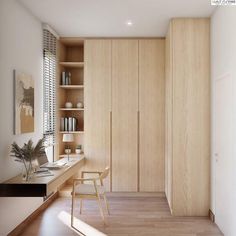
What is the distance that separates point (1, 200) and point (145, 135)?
2.72m

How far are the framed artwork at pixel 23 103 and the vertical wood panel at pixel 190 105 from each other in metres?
2.07

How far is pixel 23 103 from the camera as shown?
3.69 metres

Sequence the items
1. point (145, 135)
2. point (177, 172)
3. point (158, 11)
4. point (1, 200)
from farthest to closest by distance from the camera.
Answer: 1. point (145, 135)
2. point (177, 172)
3. point (158, 11)
4. point (1, 200)

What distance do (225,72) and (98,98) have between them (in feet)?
7.85

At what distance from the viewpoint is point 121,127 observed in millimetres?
5102

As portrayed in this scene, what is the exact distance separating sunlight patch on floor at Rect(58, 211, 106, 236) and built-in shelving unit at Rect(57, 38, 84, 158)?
1.27 meters

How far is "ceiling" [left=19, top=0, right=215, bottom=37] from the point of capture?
3.64 metres

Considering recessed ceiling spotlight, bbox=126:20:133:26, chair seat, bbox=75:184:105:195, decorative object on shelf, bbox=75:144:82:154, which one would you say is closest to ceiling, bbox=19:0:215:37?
recessed ceiling spotlight, bbox=126:20:133:26

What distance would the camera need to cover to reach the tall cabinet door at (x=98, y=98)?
510cm

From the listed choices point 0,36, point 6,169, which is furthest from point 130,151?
point 0,36

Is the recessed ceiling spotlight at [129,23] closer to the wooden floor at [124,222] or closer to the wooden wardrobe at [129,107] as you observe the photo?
the wooden wardrobe at [129,107]

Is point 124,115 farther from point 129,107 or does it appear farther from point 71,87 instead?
point 71,87

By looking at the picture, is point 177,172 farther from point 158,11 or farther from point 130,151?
point 158,11

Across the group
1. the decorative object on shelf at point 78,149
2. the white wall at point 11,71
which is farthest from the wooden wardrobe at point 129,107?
the white wall at point 11,71
